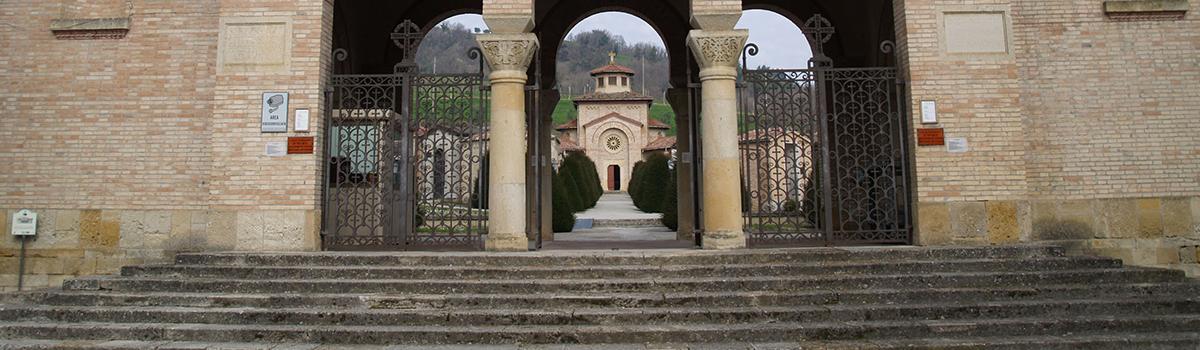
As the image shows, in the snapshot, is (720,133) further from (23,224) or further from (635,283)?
(23,224)

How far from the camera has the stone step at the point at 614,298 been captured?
6562mm

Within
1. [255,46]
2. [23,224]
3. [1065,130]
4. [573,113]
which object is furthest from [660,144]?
[23,224]

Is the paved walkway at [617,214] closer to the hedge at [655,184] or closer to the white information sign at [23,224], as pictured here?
the hedge at [655,184]

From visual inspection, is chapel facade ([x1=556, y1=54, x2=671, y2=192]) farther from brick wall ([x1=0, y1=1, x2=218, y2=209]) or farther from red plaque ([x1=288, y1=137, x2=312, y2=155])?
red plaque ([x1=288, y1=137, x2=312, y2=155])

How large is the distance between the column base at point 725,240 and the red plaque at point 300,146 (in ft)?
17.5

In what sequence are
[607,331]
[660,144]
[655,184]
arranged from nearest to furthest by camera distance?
[607,331] → [655,184] → [660,144]

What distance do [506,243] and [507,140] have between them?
136 cm

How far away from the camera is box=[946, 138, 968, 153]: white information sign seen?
8570 mm

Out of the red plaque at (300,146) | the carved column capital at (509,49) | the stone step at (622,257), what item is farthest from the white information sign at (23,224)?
the carved column capital at (509,49)

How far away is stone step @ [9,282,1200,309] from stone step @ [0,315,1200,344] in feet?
1.62

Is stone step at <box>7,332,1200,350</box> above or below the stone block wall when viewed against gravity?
below

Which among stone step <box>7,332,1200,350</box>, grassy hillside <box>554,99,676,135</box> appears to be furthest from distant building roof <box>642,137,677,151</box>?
stone step <box>7,332,1200,350</box>

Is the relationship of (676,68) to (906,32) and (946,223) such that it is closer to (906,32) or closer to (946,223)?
(906,32)

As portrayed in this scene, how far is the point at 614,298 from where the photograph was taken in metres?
6.53
